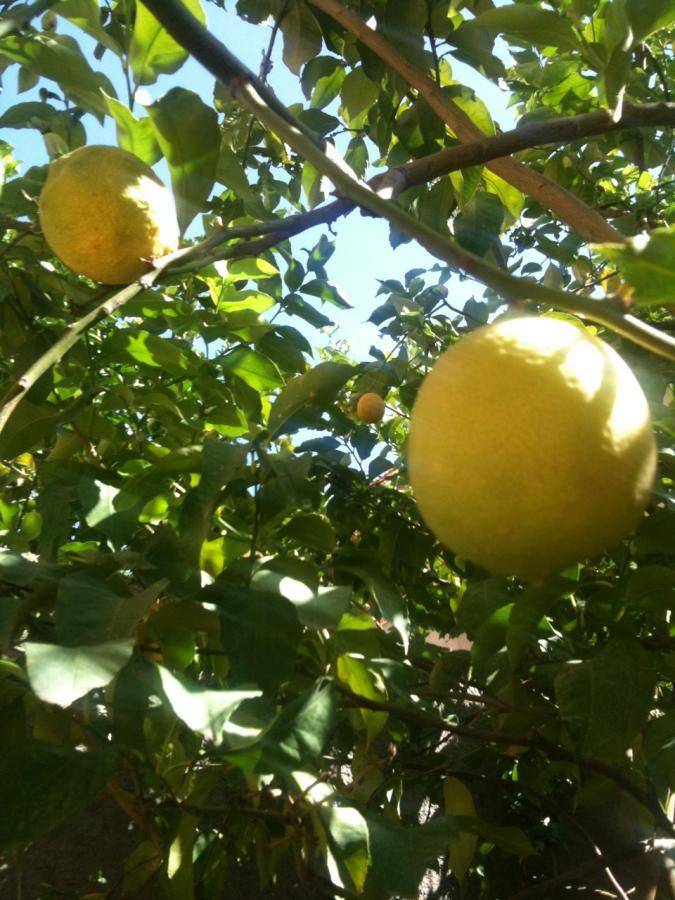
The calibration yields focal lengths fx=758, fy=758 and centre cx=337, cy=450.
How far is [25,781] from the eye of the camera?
70cm

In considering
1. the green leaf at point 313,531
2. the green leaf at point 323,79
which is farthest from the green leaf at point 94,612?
the green leaf at point 323,79

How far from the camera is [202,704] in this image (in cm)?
59


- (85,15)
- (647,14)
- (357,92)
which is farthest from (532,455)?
(357,92)

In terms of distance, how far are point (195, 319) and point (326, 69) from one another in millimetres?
763

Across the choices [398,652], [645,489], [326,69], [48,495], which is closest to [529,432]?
[645,489]

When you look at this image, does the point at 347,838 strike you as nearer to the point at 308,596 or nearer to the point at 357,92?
the point at 308,596

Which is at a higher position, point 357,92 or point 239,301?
point 357,92

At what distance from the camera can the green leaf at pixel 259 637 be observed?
0.76 m

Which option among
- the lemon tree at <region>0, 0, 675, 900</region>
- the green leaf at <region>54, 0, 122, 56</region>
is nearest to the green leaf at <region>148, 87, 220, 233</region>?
the lemon tree at <region>0, 0, 675, 900</region>

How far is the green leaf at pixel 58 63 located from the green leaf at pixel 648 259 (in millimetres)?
837

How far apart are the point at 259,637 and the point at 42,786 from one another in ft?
0.78

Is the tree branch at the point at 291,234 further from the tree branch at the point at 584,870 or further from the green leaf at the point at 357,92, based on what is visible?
the tree branch at the point at 584,870

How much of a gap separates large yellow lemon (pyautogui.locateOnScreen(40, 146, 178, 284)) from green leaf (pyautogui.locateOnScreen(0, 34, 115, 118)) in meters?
0.11

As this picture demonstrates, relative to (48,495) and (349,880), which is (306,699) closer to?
(349,880)
